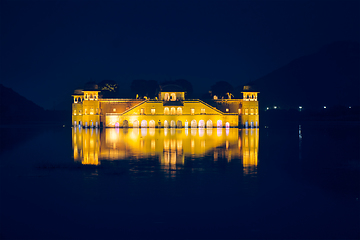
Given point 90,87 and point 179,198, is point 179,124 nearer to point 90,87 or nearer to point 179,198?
point 90,87

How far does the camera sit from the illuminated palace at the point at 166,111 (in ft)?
260

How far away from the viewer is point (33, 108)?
123062mm

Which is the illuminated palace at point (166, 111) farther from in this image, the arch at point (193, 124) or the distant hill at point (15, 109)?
the distant hill at point (15, 109)

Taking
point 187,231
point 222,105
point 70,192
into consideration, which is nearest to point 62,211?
point 70,192

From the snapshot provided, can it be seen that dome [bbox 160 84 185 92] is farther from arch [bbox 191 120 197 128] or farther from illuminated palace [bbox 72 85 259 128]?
arch [bbox 191 120 197 128]

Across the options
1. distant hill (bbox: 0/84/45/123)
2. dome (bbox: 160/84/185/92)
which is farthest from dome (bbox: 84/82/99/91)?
distant hill (bbox: 0/84/45/123)

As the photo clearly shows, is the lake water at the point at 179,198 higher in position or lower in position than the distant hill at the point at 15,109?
lower

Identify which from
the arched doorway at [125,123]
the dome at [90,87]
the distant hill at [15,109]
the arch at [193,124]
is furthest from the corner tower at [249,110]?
the distant hill at [15,109]

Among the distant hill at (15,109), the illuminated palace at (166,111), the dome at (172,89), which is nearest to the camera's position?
the illuminated palace at (166,111)

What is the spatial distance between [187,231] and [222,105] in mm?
76472

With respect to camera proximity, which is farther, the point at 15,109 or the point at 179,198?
the point at 15,109

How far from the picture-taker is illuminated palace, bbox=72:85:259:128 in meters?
79.3

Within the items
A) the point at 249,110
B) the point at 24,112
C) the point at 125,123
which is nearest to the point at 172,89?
the point at 125,123

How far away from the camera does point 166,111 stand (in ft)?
263
